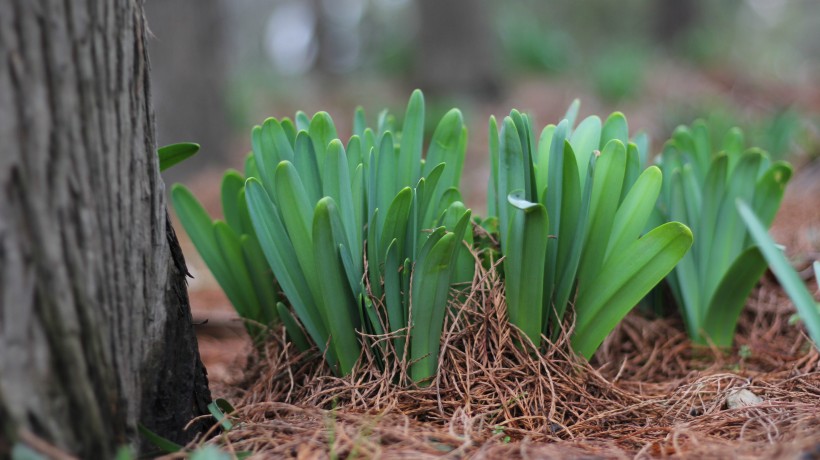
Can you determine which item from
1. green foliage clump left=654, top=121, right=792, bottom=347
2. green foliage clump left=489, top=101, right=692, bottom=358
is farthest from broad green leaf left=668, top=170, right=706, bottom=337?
green foliage clump left=489, top=101, right=692, bottom=358

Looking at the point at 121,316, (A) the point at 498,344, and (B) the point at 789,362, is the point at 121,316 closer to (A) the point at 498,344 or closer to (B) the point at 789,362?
(A) the point at 498,344

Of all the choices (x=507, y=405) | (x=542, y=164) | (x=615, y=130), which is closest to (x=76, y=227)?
(x=507, y=405)

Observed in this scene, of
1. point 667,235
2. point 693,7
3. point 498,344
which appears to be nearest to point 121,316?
point 498,344

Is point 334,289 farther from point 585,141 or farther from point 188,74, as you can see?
point 188,74

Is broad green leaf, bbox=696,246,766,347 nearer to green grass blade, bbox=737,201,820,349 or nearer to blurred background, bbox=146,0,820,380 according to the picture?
green grass blade, bbox=737,201,820,349

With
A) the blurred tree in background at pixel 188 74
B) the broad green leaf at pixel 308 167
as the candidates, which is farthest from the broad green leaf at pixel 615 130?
the blurred tree in background at pixel 188 74

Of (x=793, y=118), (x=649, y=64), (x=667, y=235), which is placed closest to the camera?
(x=667, y=235)
